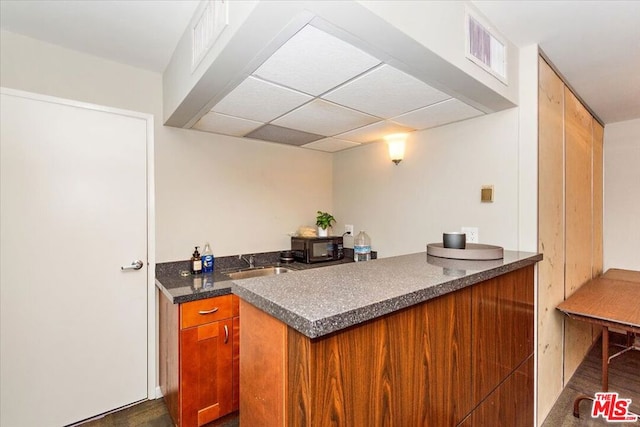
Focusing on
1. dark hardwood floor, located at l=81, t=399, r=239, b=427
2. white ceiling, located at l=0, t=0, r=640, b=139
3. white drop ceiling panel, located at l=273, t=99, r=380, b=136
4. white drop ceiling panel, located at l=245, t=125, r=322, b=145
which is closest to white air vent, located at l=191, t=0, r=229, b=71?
white ceiling, located at l=0, t=0, r=640, b=139

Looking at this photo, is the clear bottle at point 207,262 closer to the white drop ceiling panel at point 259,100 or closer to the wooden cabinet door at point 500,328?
the white drop ceiling panel at point 259,100

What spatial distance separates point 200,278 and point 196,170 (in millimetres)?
905

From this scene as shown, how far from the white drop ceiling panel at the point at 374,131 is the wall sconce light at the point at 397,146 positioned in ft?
0.26

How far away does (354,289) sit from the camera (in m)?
1.00

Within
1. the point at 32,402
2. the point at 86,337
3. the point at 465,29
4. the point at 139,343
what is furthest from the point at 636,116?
the point at 32,402

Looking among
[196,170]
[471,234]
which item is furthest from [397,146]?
[196,170]

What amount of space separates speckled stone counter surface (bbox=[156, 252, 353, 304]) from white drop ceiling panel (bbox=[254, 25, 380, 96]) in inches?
52.9

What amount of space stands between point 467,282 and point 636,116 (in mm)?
3805

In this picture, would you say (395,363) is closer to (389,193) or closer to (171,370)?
(171,370)

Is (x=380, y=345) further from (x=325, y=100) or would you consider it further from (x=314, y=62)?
(x=325, y=100)

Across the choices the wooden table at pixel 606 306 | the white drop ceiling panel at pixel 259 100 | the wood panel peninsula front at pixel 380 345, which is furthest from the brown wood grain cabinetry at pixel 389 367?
the white drop ceiling panel at pixel 259 100

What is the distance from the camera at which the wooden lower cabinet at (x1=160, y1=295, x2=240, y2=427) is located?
70.2 inches

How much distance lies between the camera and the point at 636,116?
321cm

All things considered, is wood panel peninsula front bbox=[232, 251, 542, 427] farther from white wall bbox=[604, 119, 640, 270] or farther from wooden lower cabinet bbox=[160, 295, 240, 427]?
white wall bbox=[604, 119, 640, 270]
